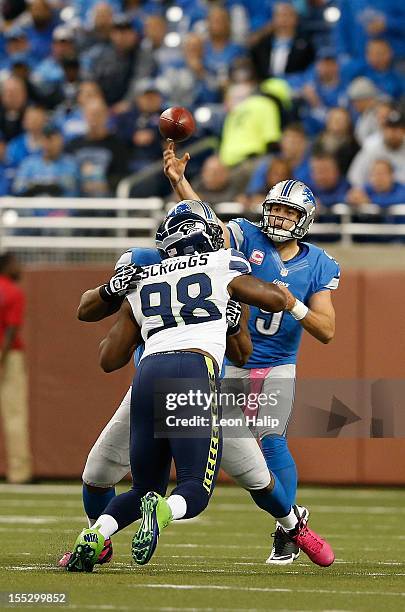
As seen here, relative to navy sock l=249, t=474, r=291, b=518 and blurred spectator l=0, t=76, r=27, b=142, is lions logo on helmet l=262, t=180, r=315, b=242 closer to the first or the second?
navy sock l=249, t=474, r=291, b=518

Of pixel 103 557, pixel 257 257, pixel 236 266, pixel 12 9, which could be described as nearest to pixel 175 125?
pixel 257 257

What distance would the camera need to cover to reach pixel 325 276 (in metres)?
7.64

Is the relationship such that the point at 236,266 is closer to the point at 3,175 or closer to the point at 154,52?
the point at 3,175

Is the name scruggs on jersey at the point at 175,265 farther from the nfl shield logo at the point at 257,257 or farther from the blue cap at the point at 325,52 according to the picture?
the blue cap at the point at 325,52

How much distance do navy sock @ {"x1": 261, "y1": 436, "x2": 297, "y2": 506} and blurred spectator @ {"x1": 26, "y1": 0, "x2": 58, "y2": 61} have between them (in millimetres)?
10115

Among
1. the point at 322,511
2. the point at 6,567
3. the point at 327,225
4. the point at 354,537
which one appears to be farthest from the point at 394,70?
the point at 6,567

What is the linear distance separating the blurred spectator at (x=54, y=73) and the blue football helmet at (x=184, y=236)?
9.59 metres

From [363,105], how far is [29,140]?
3.42 meters

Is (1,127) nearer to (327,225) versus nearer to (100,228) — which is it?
(100,228)

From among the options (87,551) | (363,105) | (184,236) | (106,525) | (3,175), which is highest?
(363,105)

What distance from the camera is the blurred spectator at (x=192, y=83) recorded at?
14844 millimetres

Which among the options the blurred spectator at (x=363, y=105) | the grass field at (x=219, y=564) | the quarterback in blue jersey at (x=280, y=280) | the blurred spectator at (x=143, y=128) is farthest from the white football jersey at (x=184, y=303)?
the blurred spectator at (x=143, y=128)

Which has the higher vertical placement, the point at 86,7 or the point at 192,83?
the point at 86,7

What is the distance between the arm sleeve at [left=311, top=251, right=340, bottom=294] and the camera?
300 inches
